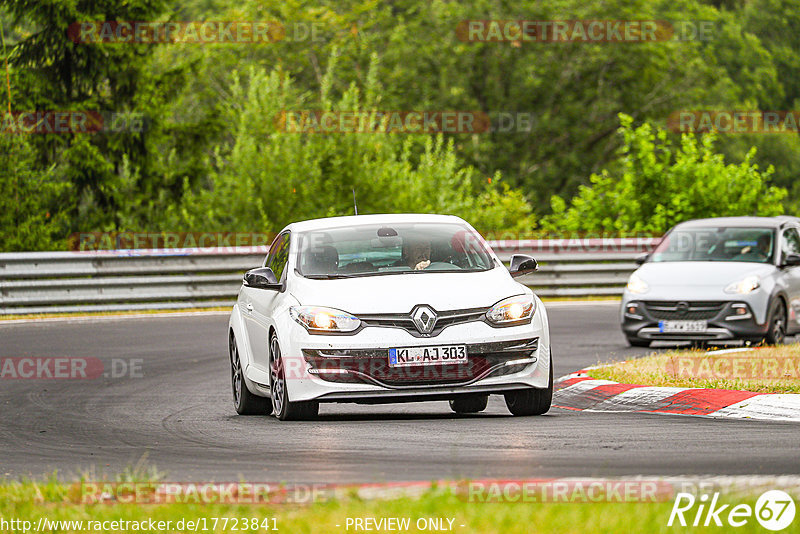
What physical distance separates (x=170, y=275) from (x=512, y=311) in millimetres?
14797

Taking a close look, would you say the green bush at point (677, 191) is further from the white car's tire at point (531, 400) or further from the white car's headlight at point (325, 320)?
the white car's headlight at point (325, 320)

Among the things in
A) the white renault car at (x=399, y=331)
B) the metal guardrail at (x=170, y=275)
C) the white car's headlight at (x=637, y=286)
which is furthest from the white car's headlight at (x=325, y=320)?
the metal guardrail at (x=170, y=275)

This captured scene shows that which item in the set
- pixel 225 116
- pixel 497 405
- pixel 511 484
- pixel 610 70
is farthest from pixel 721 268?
pixel 610 70

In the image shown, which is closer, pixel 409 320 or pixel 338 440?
pixel 338 440

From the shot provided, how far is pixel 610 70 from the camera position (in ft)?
204

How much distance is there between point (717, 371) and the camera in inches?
519

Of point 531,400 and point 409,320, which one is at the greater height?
point 409,320

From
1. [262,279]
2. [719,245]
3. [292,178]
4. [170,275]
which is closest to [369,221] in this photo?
[262,279]

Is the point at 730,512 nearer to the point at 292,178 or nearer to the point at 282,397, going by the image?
the point at 282,397

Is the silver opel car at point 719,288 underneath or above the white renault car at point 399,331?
underneath

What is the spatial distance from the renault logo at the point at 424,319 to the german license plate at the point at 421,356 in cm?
13

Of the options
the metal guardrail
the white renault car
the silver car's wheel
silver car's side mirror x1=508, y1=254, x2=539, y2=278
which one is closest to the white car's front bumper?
the white renault car

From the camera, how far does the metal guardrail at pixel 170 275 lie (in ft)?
76.1

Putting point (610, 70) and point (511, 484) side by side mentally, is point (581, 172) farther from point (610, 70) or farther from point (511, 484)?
point (511, 484)
